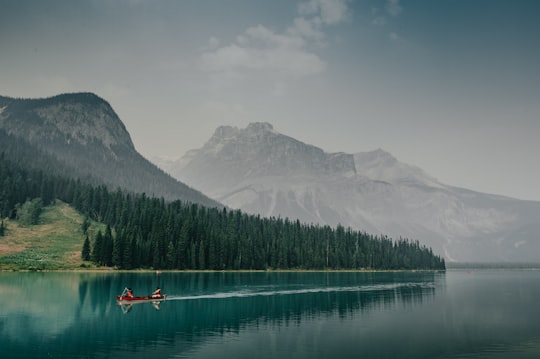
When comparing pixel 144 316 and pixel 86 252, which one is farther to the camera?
pixel 86 252

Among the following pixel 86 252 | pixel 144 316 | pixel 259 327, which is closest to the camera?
pixel 259 327

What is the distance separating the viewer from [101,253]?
602 ft

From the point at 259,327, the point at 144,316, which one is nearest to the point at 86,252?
the point at 144,316

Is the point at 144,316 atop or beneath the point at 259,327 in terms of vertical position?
atop

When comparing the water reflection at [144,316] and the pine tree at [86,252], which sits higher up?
the pine tree at [86,252]

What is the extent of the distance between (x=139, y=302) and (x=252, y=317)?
91.8 ft

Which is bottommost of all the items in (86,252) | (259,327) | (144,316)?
(259,327)

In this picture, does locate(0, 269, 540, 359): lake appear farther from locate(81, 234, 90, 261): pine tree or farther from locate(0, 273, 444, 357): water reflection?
locate(81, 234, 90, 261): pine tree

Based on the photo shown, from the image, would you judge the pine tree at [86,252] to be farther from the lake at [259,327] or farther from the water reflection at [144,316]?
the lake at [259,327]

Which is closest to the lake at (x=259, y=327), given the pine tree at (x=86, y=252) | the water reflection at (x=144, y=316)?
the water reflection at (x=144, y=316)

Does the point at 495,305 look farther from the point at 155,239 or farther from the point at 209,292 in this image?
the point at 155,239

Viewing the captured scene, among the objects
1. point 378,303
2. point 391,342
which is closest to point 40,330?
point 391,342

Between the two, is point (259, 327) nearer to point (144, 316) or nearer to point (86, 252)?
point (144, 316)

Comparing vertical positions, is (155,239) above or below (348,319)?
above
